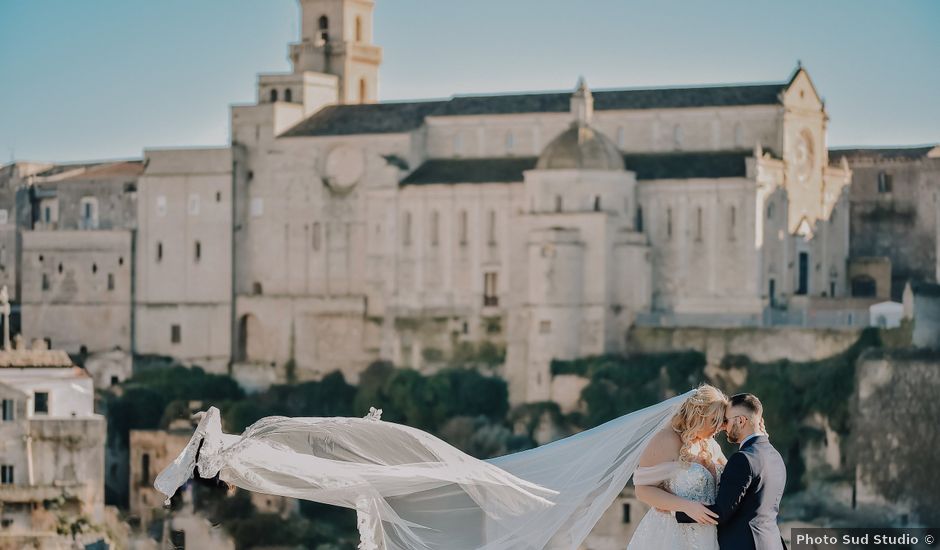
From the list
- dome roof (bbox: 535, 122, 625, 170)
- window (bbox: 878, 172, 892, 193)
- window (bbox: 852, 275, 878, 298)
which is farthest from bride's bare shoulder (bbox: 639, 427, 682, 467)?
window (bbox: 878, 172, 892, 193)

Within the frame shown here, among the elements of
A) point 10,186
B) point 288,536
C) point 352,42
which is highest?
point 352,42

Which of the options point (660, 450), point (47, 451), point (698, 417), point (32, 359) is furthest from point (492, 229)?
point (698, 417)

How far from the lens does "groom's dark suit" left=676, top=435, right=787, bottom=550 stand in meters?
13.1

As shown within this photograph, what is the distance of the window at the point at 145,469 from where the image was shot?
58.3 metres

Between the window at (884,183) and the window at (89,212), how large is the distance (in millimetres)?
23826

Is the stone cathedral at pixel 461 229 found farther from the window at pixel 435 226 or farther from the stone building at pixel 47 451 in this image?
the stone building at pixel 47 451

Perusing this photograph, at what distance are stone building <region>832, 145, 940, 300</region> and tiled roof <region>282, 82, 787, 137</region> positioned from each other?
5283 millimetres

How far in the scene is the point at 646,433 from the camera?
14.4m

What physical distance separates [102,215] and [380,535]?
5410cm

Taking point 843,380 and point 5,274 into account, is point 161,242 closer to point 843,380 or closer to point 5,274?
point 5,274

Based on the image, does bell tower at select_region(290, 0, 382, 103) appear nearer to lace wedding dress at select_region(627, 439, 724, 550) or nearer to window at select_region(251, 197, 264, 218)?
window at select_region(251, 197, 264, 218)

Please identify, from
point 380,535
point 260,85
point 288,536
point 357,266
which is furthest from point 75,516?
point 380,535

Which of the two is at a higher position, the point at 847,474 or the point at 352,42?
the point at 352,42

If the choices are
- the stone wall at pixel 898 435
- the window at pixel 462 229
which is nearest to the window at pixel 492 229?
the window at pixel 462 229
